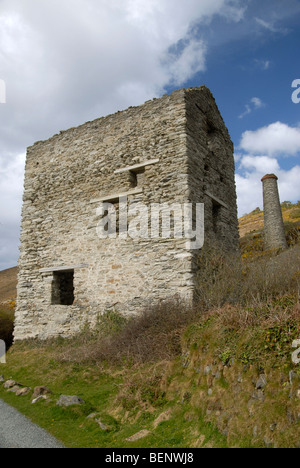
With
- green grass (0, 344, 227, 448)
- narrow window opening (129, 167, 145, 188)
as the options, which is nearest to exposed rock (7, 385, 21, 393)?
green grass (0, 344, 227, 448)

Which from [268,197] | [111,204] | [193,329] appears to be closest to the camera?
[193,329]

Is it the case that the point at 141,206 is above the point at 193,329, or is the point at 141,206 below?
above

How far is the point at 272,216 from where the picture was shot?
2531 centimetres

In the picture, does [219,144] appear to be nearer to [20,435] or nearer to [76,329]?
[76,329]

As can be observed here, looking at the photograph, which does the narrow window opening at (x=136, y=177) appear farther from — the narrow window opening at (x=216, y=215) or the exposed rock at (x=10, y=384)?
the exposed rock at (x=10, y=384)

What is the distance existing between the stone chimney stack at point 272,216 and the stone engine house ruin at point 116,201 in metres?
13.3

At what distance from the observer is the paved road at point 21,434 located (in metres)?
5.06

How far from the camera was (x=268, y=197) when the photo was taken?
1038 inches

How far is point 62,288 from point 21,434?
693 cm

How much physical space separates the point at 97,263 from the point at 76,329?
218 cm

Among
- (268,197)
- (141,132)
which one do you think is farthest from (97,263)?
(268,197)

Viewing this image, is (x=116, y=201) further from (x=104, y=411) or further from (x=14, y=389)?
(x=104, y=411)

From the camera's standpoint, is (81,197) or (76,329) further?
(81,197)

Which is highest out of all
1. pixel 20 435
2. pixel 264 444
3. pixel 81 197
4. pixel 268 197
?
pixel 268 197
